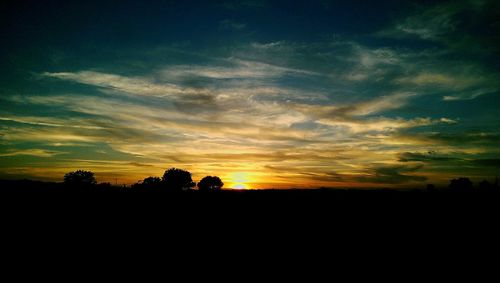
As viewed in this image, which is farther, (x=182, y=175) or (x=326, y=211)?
(x=182, y=175)

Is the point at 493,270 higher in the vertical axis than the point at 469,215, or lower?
lower

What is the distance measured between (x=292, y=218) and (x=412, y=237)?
729 centimetres

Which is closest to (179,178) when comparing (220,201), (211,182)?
(211,182)

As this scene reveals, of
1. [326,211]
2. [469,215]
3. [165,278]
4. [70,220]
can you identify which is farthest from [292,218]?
[70,220]

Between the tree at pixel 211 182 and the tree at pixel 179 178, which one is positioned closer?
the tree at pixel 179 178

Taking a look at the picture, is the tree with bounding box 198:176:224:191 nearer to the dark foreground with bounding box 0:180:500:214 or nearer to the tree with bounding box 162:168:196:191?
the tree with bounding box 162:168:196:191

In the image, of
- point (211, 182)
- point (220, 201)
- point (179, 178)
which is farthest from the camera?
point (211, 182)

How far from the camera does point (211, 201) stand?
2352cm

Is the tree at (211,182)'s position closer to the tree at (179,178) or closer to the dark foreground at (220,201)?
the tree at (179,178)

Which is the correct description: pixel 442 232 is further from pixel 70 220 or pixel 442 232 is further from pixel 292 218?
pixel 70 220

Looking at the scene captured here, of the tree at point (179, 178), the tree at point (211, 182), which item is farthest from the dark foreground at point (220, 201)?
the tree at point (211, 182)

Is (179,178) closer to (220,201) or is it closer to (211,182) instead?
(211,182)

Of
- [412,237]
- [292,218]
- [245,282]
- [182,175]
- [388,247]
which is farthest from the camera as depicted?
[182,175]

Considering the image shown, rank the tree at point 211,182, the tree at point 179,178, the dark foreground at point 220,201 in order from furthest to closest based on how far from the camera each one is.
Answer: the tree at point 211,182
the tree at point 179,178
the dark foreground at point 220,201
